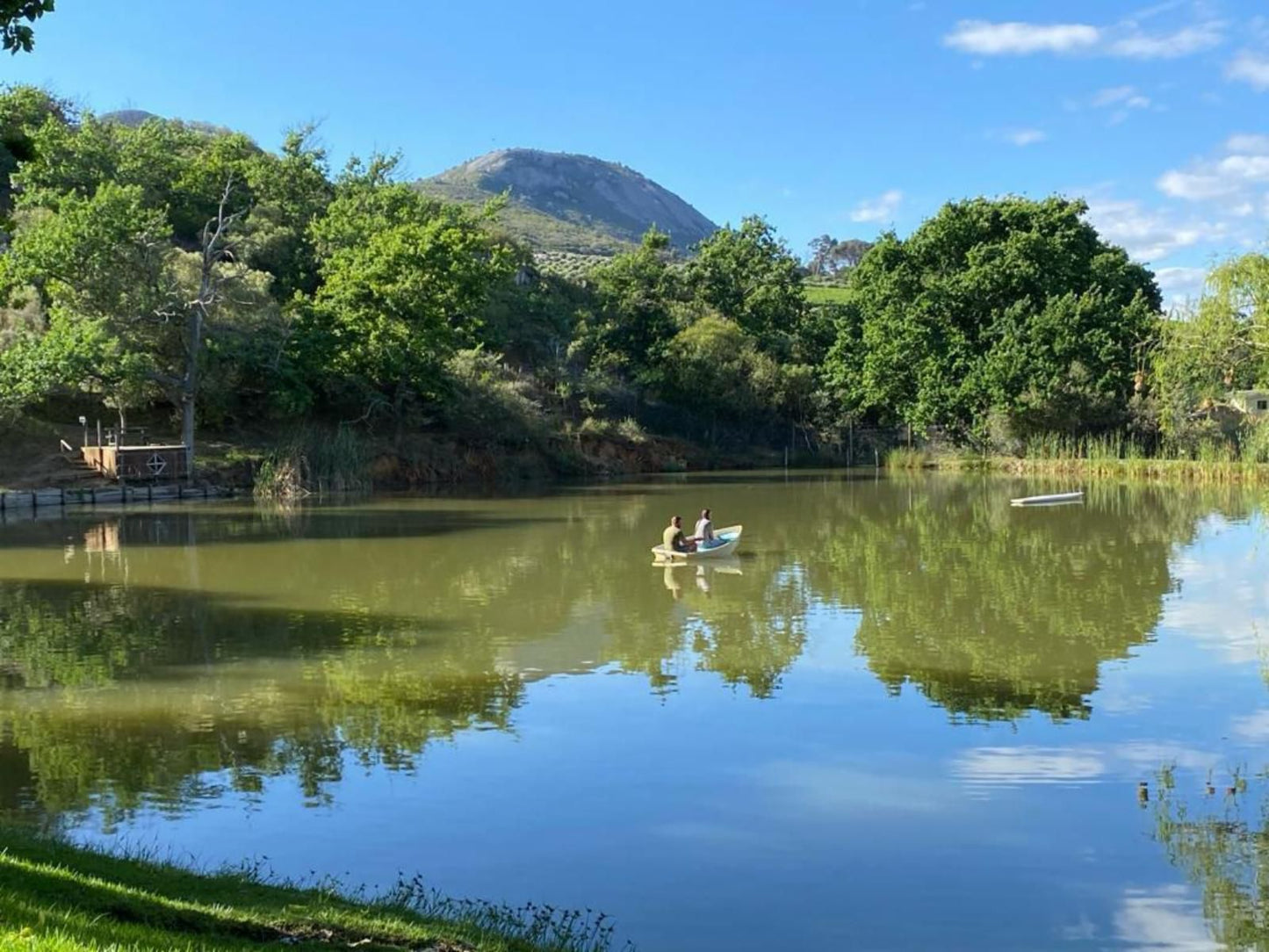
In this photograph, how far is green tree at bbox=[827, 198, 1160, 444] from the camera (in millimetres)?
48250

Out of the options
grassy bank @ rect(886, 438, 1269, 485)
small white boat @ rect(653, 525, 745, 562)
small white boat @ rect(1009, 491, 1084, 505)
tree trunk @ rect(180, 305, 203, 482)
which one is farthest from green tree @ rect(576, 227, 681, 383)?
small white boat @ rect(653, 525, 745, 562)

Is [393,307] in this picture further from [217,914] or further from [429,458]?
[217,914]

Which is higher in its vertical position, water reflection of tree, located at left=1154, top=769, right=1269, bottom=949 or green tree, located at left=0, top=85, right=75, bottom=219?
green tree, located at left=0, top=85, right=75, bottom=219

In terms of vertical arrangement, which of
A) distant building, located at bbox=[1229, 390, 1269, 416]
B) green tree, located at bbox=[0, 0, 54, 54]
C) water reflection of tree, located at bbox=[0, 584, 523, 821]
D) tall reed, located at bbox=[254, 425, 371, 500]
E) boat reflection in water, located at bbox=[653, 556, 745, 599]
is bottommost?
water reflection of tree, located at bbox=[0, 584, 523, 821]

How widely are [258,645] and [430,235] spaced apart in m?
30.8

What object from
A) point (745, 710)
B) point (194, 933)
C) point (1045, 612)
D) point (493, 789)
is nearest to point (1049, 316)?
point (1045, 612)

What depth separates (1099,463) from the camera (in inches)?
1791

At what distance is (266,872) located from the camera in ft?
22.9

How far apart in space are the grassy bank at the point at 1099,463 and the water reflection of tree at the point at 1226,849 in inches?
1206

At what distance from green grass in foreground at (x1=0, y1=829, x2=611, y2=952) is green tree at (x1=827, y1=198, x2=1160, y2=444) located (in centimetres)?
4439

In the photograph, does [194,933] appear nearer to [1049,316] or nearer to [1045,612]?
[1045,612]

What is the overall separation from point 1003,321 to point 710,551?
33131mm

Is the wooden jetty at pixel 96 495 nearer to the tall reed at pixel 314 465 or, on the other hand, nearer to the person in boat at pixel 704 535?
the tall reed at pixel 314 465

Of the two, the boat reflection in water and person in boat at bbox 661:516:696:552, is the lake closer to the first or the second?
the boat reflection in water
